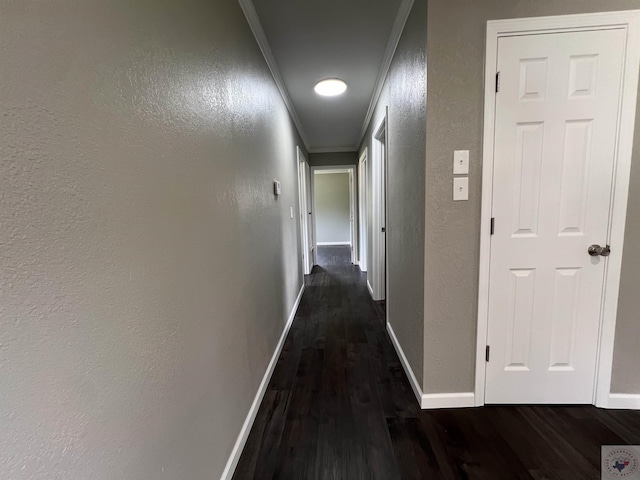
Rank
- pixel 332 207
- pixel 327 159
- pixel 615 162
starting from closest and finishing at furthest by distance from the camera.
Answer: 1. pixel 615 162
2. pixel 327 159
3. pixel 332 207

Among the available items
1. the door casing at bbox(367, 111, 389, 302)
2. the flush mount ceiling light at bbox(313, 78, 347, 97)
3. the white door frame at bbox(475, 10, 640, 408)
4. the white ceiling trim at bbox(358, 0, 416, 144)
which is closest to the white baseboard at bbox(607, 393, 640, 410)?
the white door frame at bbox(475, 10, 640, 408)

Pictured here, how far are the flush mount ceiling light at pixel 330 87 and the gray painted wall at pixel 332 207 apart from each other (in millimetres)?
5608

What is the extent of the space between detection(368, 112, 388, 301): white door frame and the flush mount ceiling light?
0.54 m

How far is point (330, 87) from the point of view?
2.67 m

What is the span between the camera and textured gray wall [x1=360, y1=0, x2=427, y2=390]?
1559 millimetres

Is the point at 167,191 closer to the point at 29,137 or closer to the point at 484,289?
the point at 29,137

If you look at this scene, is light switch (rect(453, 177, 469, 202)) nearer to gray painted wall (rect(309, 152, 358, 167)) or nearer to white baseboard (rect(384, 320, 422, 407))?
white baseboard (rect(384, 320, 422, 407))

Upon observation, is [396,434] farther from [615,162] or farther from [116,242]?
[615,162]

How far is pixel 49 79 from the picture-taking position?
0.51 m

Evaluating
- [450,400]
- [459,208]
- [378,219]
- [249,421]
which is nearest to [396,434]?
[450,400]

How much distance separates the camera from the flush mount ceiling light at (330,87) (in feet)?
8.53

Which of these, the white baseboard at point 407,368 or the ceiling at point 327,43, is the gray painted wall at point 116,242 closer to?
the ceiling at point 327,43

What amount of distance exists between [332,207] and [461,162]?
714 cm

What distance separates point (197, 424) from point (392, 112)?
7.65 feet
